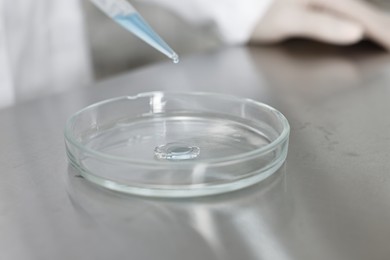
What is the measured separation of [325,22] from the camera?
0.92m

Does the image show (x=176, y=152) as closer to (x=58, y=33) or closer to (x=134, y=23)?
(x=134, y=23)

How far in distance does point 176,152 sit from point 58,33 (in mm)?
486

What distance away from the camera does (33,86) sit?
3.06ft

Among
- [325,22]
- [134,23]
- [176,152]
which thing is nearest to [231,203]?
[176,152]

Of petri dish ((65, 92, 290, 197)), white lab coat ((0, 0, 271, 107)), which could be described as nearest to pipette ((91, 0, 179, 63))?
petri dish ((65, 92, 290, 197))

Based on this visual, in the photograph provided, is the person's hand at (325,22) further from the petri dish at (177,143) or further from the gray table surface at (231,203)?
the petri dish at (177,143)

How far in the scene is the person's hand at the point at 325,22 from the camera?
0.92 meters

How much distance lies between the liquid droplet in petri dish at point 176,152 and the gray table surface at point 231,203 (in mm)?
65

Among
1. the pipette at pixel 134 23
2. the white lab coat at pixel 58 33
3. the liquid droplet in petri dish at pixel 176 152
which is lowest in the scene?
the white lab coat at pixel 58 33

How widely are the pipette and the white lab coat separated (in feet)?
0.81

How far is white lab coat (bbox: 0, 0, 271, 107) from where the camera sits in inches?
34.9

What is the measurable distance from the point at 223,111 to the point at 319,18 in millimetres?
382

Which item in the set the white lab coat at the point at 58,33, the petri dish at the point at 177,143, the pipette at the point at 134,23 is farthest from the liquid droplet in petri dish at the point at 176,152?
the white lab coat at the point at 58,33

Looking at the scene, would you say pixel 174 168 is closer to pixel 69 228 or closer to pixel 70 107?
pixel 69 228
